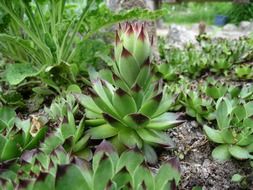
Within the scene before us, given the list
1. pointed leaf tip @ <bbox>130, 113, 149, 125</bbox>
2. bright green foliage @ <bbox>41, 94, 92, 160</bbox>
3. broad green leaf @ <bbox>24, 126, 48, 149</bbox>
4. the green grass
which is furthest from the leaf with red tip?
the green grass

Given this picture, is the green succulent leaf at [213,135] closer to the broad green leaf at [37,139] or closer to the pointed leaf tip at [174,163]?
the pointed leaf tip at [174,163]

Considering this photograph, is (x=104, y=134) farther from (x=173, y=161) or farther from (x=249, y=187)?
(x=249, y=187)

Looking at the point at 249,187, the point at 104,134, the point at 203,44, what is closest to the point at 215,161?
the point at 249,187

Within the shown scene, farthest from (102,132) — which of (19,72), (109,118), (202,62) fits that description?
(202,62)

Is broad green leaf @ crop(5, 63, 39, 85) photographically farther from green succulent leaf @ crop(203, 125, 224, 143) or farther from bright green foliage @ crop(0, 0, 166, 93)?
green succulent leaf @ crop(203, 125, 224, 143)

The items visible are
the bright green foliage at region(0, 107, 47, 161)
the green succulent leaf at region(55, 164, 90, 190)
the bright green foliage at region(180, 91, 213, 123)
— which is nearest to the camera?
the green succulent leaf at region(55, 164, 90, 190)

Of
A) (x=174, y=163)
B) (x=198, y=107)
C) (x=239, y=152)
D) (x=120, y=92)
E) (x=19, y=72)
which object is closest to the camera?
(x=174, y=163)

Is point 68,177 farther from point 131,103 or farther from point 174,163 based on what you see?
point 131,103
